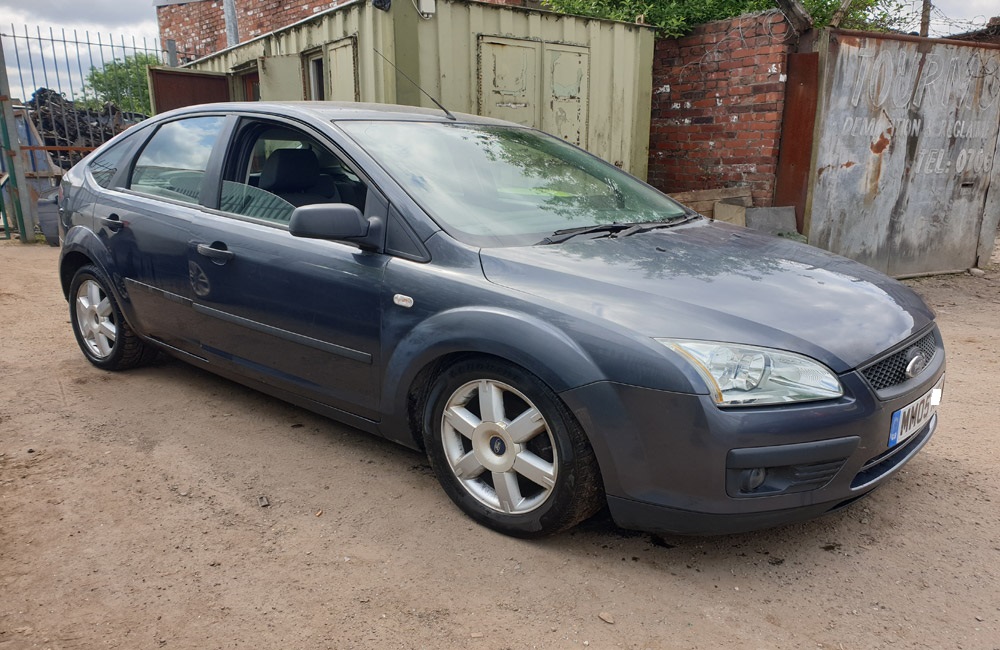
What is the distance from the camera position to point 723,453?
2.20 m

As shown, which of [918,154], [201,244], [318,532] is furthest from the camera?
[918,154]

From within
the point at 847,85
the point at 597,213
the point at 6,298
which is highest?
the point at 847,85

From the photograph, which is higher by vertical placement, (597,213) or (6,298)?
(597,213)

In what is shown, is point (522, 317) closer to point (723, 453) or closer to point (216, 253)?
point (723, 453)

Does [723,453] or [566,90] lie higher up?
[566,90]

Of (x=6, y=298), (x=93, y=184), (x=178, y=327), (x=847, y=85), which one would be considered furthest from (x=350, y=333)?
(x=847, y=85)

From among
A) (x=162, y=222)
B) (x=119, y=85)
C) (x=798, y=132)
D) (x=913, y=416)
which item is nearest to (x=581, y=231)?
(x=913, y=416)

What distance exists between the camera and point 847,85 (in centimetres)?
714

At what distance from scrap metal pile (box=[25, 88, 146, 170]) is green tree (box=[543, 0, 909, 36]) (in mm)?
7118

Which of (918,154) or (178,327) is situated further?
(918,154)

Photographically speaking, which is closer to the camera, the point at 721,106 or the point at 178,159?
the point at 178,159

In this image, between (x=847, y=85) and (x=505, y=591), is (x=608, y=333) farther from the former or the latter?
(x=847, y=85)

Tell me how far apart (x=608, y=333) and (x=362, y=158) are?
137cm

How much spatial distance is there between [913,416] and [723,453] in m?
0.88
